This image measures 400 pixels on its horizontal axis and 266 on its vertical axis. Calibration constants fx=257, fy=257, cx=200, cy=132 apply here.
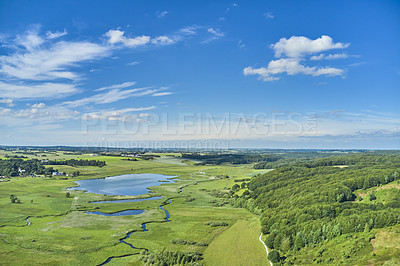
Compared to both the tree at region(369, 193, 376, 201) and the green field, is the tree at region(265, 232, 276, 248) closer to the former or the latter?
the green field

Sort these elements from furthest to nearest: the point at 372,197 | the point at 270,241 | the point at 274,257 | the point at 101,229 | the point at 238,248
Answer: the point at 372,197 < the point at 101,229 < the point at 238,248 < the point at 270,241 < the point at 274,257

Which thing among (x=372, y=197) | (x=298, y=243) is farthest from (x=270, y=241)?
(x=372, y=197)

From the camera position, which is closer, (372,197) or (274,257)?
(274,257)

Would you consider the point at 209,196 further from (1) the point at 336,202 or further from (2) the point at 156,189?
(1) the point at 336,202

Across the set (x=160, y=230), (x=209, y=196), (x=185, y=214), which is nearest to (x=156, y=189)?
(x=209, y=196)

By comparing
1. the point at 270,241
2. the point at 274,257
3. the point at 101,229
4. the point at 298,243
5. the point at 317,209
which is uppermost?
the point at 317,209

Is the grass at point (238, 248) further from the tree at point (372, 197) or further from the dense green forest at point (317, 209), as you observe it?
the tree at point (372, 197)

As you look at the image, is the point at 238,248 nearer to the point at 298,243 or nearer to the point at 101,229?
the point at 298,243

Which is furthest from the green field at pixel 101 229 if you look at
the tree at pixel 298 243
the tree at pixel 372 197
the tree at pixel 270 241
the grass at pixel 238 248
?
the tree at pixel 372 197
